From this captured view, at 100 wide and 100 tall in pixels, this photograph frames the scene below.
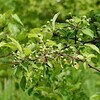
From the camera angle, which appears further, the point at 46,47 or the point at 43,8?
the point at 43,8

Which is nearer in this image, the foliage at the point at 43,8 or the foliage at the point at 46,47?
the foliage at the point at 46,47

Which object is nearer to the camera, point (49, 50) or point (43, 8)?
point (49, 50)

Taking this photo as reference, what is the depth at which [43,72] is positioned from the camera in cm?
174

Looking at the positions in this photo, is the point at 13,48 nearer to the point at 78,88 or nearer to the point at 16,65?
the point at 16,65

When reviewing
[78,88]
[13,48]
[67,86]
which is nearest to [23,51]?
[13,48]

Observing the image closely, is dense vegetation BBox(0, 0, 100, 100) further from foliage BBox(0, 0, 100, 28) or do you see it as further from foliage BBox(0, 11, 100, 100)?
foliage BBox(0, 0, 100, 28)

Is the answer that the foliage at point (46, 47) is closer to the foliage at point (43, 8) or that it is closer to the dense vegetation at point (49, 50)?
the dense vegetation at point (49, 50)

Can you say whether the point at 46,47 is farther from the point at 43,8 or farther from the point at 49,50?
the point at 43,8

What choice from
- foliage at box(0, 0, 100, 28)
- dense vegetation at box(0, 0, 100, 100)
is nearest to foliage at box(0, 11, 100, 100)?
dense vegetation at box(0, 0, 100, 100)

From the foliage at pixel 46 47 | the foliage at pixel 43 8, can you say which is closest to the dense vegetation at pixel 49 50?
the foliage at pixel 46 47

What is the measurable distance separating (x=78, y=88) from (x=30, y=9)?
365 centimetres

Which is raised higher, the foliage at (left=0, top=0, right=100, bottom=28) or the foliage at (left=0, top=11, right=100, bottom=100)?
the foliage at (left=0, top=0, right=100, bottom=28)

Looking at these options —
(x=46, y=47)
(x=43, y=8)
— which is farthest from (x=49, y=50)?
(x=43, y=8)

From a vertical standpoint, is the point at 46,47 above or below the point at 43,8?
below
